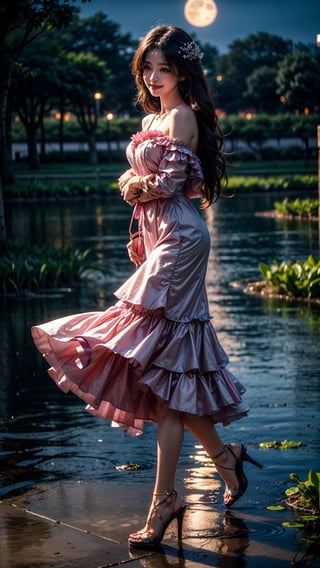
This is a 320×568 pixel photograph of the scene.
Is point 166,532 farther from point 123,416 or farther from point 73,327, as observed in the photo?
point 73,327

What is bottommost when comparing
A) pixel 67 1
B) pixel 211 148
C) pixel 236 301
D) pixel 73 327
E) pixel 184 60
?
pixel 236 301

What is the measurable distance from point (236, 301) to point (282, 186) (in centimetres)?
2692

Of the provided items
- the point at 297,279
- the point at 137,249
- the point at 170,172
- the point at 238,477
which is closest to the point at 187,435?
the point at 238,477

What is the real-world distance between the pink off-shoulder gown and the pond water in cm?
71

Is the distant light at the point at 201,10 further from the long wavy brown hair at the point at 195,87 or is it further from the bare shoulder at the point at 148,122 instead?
the long wavy brown hair at the point at 195,87

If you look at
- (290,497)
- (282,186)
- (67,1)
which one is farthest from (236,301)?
(282,186)

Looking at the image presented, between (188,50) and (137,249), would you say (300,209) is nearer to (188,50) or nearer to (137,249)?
(137,249)

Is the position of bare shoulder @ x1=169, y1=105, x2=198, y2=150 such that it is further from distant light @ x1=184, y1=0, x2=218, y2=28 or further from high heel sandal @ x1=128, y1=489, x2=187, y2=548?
distant light @ x1=184, y1=0, x2=218, y2=28

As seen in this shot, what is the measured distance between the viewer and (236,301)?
1277 centimetres

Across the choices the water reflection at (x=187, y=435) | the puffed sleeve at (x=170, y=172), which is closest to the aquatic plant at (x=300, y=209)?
the water reflection at (x=187, y=435)

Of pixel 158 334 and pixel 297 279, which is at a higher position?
pixel 158 334

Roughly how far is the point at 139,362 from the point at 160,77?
1.22 m

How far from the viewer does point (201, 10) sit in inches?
3546

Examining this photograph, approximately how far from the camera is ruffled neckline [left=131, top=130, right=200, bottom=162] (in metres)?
4.85
